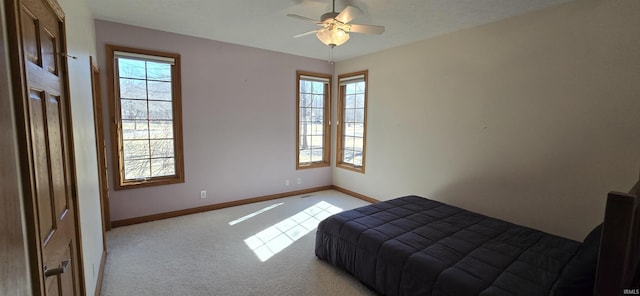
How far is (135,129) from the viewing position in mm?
3578

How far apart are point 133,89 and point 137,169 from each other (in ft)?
3.42

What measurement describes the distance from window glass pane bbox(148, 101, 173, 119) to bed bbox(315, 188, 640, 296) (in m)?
2.66

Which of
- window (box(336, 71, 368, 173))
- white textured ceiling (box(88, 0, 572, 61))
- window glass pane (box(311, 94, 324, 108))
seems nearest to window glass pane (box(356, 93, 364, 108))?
window (box(336, 71, 368, 173))

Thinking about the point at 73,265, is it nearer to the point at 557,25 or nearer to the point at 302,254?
the point at 302,254

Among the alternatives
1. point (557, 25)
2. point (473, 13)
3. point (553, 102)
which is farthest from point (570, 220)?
point (473, 13)

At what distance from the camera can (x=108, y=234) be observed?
3.28 m

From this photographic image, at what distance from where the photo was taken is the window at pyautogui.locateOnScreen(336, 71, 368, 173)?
15.7 feet

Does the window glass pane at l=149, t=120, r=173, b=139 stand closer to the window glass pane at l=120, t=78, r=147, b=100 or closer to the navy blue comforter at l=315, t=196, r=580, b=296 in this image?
the window glass pane at l=120, t=78, r=147, b=100

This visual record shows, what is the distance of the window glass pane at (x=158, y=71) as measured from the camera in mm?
3596

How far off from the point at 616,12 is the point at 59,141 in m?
3.97

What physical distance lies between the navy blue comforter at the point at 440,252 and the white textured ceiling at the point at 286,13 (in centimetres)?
204

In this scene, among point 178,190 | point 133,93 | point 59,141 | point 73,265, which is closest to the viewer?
point 59,141

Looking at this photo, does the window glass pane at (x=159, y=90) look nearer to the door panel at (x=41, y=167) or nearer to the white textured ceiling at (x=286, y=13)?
the white textured ceiling at (x=286, y=13)

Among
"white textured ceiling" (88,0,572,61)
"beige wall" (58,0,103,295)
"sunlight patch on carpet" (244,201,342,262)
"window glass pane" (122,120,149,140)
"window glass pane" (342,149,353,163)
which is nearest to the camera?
"beige wall" (58,0,103,295)
